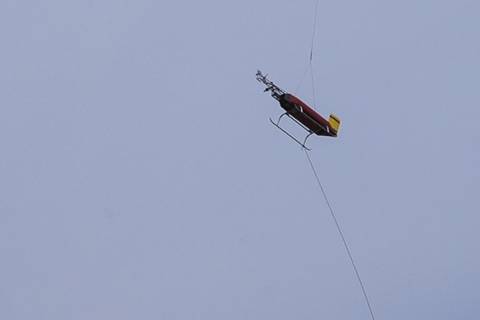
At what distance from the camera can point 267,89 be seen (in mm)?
35969

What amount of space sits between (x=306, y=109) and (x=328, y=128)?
1397 millimetres

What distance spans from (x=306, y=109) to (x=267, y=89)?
5.60 ft

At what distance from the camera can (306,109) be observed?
36250 mm

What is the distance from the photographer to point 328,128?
37.0 meters

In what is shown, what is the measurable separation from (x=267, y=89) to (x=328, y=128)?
9.91ft
